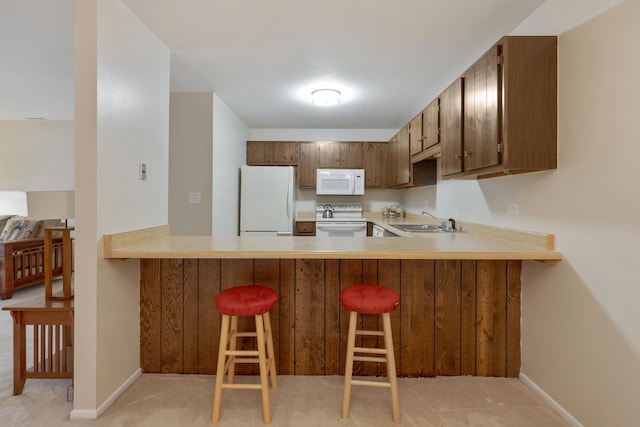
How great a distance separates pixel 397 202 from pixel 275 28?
3.53 m

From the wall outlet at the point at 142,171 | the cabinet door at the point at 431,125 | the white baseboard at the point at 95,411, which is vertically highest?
the cabinet door at the point at 431,125

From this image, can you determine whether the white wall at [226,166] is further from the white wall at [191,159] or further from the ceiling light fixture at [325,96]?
the ceiling light fixture at [325,96]

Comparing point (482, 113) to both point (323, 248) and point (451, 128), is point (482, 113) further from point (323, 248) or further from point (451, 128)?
point (323, 248)

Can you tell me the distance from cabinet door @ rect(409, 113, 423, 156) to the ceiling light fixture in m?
0.85

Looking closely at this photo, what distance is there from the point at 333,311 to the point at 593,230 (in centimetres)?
144

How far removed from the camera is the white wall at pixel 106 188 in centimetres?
166

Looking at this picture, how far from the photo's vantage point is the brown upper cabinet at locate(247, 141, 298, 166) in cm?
483

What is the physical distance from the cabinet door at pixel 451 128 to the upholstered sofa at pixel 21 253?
13.7 feet

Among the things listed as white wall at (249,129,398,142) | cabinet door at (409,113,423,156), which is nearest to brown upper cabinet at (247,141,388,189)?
white wall at (249,129,398,142)

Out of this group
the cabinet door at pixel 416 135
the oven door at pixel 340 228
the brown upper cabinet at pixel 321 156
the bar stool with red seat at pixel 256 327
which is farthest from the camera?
the brown upper cabinet at pixel 321 156

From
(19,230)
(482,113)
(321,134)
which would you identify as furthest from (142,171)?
(19,230)

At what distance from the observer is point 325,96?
331 centimetres

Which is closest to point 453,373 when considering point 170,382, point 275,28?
point 170,382

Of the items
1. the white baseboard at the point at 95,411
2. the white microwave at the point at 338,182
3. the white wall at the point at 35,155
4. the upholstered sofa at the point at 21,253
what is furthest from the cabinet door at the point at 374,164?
the white wall at the point at 35,155
